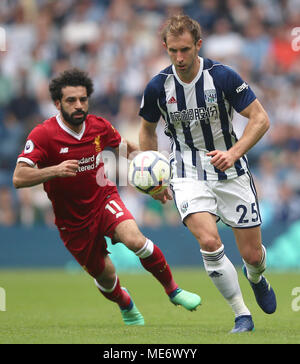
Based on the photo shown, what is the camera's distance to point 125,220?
6984mm

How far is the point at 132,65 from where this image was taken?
16.2 metres

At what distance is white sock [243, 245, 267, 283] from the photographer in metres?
6.78

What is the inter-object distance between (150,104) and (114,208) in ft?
3.46

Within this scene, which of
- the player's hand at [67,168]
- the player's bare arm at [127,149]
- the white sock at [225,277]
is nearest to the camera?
the white sock at [225,277]

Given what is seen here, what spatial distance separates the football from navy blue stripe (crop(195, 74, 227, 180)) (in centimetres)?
42

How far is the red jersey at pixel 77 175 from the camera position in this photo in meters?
7.07

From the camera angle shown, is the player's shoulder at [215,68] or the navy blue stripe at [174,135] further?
the navy blue stripe at [174,135]

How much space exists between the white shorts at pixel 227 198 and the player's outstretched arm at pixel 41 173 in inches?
36.1

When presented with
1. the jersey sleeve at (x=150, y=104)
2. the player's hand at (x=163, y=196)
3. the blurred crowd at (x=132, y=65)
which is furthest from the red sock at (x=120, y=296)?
the blurred crowd at (x=132, y=65)

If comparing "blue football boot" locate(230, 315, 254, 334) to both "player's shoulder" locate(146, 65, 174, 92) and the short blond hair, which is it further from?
the short blond hair

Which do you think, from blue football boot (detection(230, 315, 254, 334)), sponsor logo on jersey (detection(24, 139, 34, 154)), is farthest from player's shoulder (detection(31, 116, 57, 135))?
blue football boot (detection(230, 315, 254, 334))

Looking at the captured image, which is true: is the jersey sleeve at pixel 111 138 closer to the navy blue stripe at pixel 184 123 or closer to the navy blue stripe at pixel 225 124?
the navy blue stripe at pixel 184 123
